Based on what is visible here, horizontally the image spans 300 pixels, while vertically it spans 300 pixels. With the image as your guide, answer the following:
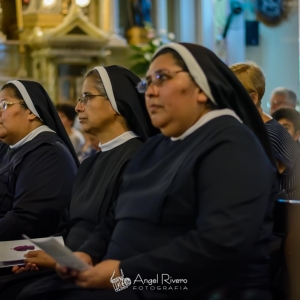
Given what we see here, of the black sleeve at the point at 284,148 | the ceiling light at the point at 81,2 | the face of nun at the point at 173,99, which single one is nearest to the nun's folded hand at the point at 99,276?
the face of nun at the point at 173,99

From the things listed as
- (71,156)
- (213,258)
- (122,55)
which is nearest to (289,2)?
(122,55)

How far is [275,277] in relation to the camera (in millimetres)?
2801

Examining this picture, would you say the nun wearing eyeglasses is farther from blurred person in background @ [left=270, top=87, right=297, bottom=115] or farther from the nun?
blurred person in background @ [left=270, top=87, right=297, bottom=115]

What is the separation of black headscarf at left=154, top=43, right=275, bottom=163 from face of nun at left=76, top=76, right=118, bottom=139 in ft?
2.98

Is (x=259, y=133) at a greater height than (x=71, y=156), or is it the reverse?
(x=259, y=133)

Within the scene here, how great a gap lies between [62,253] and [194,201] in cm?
48

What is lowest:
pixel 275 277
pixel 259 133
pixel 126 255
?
pixel 275 277

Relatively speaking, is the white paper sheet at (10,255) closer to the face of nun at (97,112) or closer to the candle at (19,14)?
the face of nun at (97,112)

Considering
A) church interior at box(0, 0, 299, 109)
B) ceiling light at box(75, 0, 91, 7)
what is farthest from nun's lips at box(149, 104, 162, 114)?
ceiling light at box(75, 0, 91, 7)

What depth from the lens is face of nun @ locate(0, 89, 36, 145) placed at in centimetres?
415

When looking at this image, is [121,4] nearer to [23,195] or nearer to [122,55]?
[122,55]

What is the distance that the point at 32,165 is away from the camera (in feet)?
13.0

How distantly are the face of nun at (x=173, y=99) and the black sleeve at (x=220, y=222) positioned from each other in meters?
0.22

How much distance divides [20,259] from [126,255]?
28.0 inches
